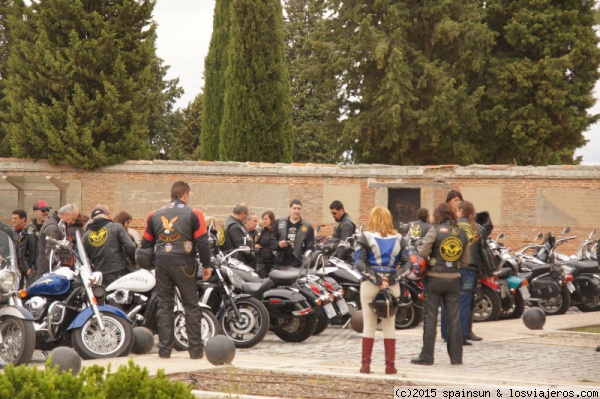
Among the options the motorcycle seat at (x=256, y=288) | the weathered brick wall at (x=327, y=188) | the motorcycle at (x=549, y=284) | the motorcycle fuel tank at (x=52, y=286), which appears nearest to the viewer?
the motorcycle fuel tank at (x=52, y=286)

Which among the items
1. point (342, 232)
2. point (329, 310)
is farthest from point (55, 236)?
point (342, 232)

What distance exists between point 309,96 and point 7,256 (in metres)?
44.2

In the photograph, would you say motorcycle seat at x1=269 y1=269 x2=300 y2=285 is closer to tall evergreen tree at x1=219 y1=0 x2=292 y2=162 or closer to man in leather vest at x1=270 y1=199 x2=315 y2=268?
man in leather vest at x1=270 y1=199 x2=315 y2=268

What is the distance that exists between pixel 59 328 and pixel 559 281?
10325 millimetres

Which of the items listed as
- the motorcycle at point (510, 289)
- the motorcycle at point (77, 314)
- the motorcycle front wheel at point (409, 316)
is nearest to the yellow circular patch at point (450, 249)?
the motorcycle at point (77, 314)

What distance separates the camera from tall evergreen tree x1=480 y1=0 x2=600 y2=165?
122 ft

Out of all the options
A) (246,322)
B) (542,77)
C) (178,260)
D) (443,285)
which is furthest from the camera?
(542,77)

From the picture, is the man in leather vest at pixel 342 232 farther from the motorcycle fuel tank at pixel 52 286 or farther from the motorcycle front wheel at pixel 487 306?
the motorcycle fuel tank at pixel 52 286

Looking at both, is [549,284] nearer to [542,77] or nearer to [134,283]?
[134,283]

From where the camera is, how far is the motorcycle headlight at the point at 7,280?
10.0m

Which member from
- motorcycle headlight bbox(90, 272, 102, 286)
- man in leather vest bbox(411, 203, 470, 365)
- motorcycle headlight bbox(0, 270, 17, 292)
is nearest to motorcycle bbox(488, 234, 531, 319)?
man in leather vest bbox(411, 203, 470, 365)

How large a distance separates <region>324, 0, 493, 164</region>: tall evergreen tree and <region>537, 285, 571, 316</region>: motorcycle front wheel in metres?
18.4

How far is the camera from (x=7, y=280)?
10.1 metres

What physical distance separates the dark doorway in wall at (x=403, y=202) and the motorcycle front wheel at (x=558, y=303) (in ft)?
25.6
